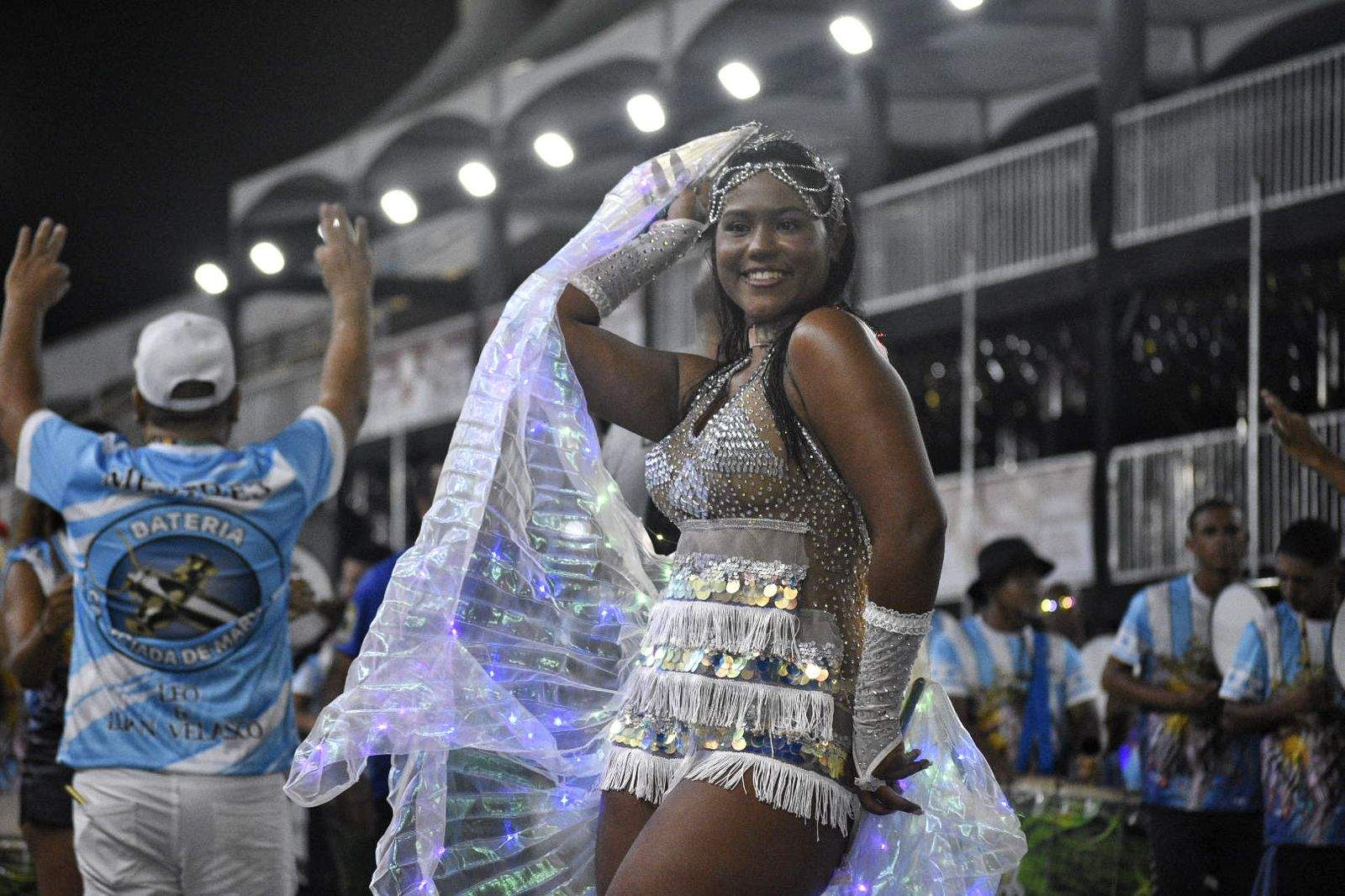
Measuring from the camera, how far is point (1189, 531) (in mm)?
7160

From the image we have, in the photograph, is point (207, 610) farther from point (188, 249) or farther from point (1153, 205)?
point (188, 249)

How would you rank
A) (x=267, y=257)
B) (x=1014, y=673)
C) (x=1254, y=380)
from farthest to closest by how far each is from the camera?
(x=267, y=257) < (x=1254, y=380) < (x=1014, y=673)

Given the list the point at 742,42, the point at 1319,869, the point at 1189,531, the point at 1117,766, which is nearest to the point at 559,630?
the point at 1319,869

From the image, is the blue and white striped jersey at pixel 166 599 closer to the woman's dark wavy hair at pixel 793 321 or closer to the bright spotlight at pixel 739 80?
the woman's dark wavy hair at pixel 793 321

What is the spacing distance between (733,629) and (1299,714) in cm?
385

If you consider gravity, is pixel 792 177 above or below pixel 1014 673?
above

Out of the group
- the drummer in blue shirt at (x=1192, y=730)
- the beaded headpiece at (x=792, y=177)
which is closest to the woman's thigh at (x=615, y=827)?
the beaded headpiece at (x=792, y=177)

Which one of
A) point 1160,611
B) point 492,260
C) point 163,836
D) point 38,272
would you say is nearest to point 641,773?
point 163,836

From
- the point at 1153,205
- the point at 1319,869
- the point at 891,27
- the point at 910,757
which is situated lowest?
the point at 1319,869

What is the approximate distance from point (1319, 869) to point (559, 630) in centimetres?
386

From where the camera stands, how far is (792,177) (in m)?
3.06

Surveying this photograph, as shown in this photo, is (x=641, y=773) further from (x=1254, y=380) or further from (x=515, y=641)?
(x=1254, y=380)

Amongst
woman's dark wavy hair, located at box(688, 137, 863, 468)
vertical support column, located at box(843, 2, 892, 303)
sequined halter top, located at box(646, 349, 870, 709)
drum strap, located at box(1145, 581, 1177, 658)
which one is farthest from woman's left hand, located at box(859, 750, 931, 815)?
vertical support column, located at box(843, 2, 892, 303)

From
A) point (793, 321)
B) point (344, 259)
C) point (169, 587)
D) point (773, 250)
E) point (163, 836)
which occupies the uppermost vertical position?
point (344, 259)
